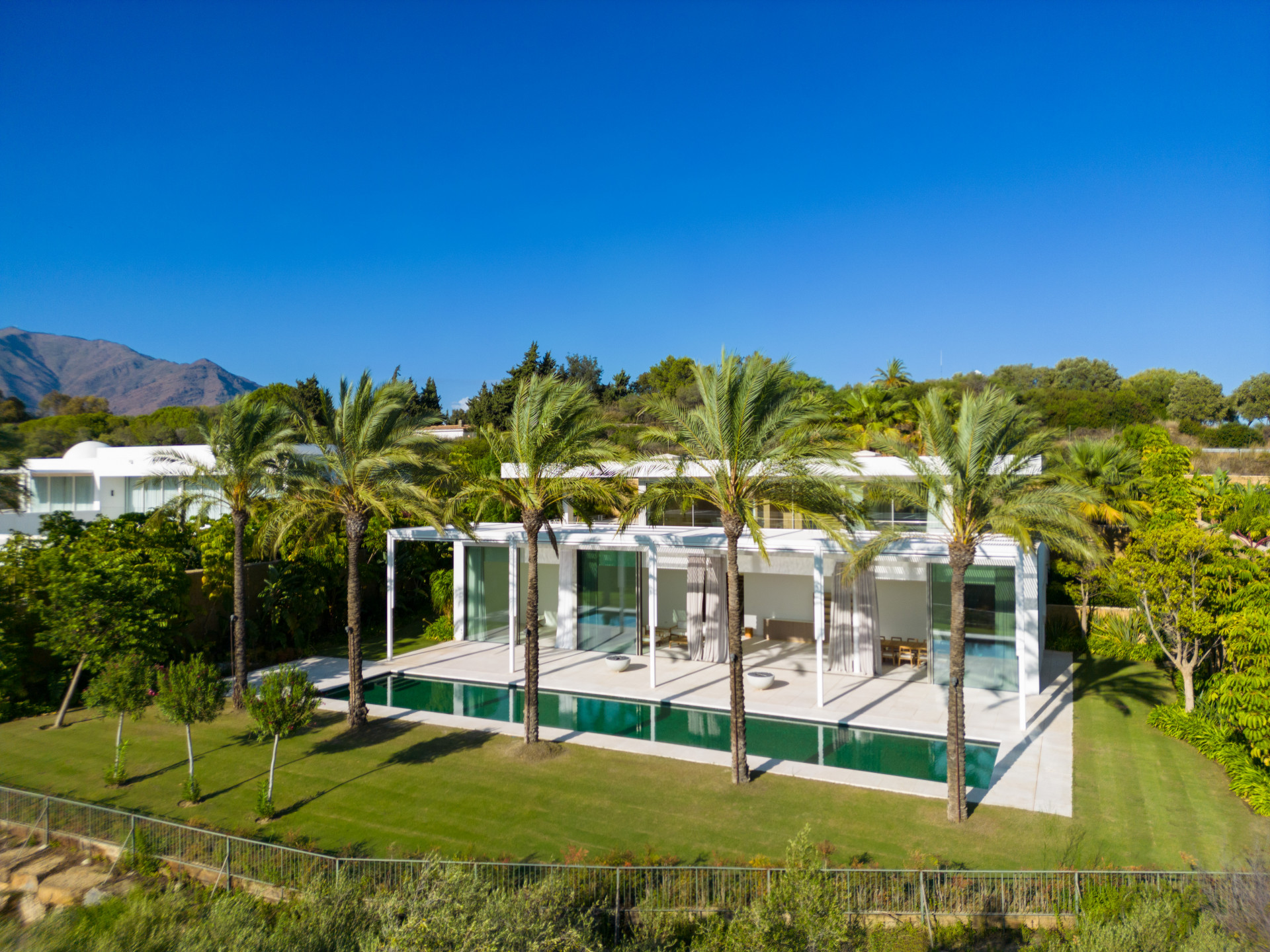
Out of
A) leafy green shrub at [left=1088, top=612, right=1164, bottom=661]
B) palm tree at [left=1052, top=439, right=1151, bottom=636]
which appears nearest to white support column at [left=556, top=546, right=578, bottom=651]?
leafy green shrub at [left=1088, top=612, right=1164, bottom=661]

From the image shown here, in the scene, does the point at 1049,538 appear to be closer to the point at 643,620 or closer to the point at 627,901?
the point at 627,901

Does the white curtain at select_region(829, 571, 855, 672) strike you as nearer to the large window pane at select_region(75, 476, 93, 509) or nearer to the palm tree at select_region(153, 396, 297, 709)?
the palm tree at select_region(153, 396, 297, 709)

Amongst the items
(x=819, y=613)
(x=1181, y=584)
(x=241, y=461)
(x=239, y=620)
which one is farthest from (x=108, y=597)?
(x=1181, y=584)

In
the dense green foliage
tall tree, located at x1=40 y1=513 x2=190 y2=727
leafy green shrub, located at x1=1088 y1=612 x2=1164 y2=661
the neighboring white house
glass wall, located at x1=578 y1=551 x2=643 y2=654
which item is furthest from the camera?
the neighboring white house

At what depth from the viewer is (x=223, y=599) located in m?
20.3

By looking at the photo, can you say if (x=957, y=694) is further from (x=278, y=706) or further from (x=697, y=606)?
(x=278, y=706)

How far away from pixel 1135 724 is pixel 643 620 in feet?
40.5

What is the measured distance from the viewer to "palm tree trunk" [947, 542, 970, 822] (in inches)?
412

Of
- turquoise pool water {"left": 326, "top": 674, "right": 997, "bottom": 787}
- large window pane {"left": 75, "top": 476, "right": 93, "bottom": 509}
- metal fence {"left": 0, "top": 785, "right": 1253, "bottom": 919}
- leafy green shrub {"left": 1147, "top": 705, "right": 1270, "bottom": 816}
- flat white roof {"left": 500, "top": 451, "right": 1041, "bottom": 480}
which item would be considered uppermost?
flat white roof {"left": 500, "top": 451, "right": 1041, "bottom": 480}

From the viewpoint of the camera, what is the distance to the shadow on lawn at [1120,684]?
53.0 feet

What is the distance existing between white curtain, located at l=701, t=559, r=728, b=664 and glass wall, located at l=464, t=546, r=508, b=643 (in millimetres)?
6872

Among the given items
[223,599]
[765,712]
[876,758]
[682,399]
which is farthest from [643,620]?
[682,399]

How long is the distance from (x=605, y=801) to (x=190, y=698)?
22.7 feet

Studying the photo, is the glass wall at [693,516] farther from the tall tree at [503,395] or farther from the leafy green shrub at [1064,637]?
the tall tree at [503,395]
